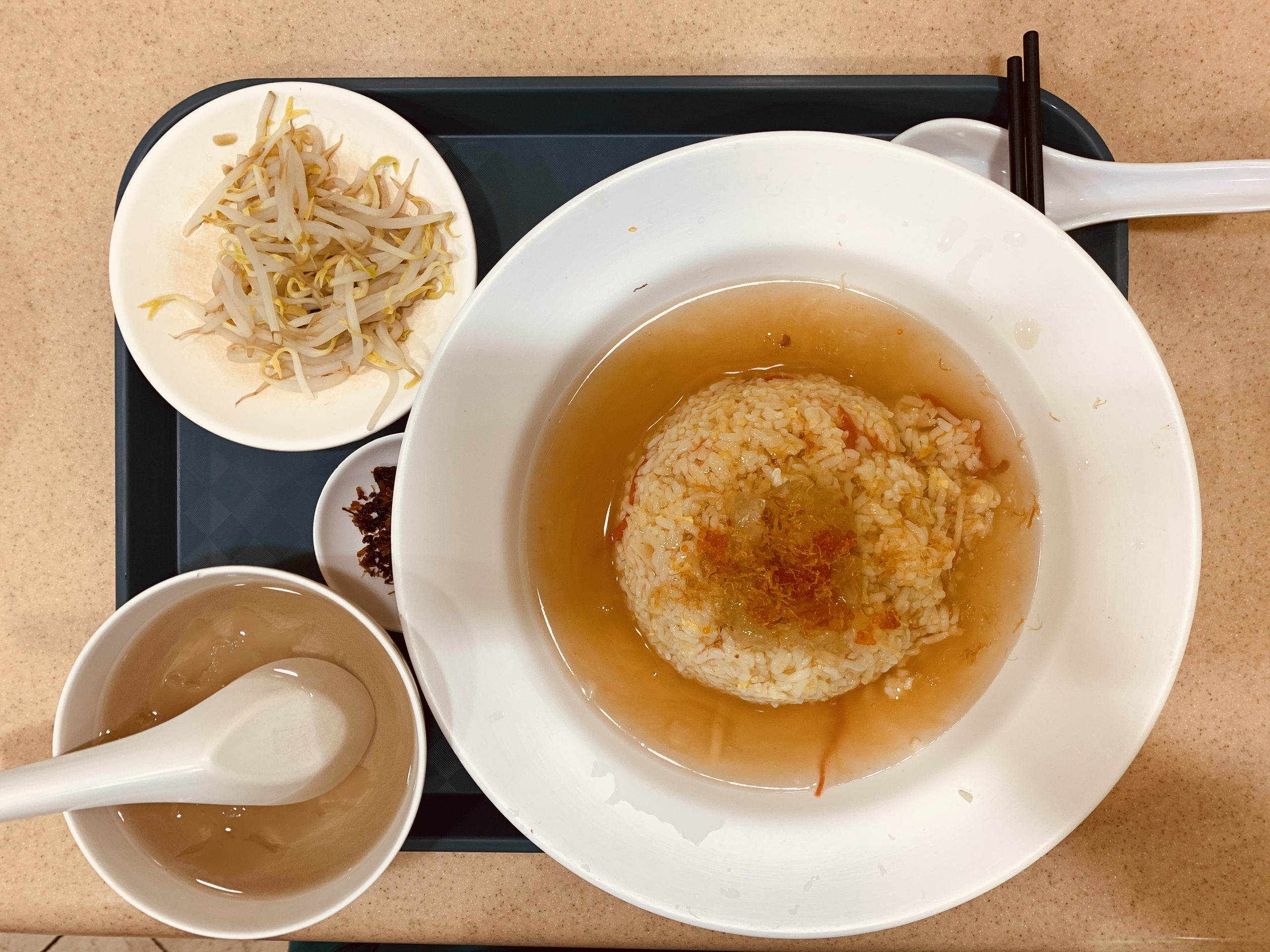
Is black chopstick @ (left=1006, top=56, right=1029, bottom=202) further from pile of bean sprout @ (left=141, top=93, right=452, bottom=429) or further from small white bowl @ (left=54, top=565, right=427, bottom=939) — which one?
small white bowl @ (left=54, top=565, right=427, bottom=939)

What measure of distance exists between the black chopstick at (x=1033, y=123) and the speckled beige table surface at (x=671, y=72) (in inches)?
5.0

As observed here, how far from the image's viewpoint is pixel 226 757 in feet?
3.46

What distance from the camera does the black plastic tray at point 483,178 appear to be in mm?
1264

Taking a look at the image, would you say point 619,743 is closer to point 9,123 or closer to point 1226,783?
point 1226,783

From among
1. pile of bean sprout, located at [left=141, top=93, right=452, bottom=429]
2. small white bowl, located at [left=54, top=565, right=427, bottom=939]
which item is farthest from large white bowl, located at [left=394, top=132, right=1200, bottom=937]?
pile of bean sprout, located at [left=141, top=93, right=452, bottom=429]

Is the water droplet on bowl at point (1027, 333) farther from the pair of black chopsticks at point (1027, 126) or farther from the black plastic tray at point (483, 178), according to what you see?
the black plastic tray at point (483, 178)

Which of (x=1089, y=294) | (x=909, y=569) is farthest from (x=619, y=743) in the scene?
(x=1089, y=294)

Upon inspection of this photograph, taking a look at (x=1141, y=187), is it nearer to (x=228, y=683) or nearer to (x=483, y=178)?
(x=483, y=178)

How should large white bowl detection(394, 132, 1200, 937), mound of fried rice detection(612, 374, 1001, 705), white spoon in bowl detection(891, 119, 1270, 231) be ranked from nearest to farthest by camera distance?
1. large white bowl detection(394, 132, 1200, 937)
2. mound of fried rice detection(612, 374, 1001, 705)
3. white spoon in bowl detection(891, 119, 1270, 231)

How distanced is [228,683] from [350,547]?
0.29 m

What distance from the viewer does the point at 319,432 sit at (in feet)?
4.12

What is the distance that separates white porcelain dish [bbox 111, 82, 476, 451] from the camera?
124 cm

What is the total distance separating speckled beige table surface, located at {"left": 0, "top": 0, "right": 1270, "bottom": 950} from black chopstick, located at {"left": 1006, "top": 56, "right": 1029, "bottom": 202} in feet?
0.41

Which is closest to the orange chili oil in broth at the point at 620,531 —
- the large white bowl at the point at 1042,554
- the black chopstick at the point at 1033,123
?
the large white bowl at the point at 1042,554
